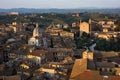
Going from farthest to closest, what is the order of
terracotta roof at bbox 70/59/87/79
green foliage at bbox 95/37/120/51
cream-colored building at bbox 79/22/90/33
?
cream-colored building at bbox 79/22/90/33, green foliage at bbox 95/37/120/51, terracotta roof at bbox 70/59/87/79

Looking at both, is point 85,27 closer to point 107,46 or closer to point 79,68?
point 107,46

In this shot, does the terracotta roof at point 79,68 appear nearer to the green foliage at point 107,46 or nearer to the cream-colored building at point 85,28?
the green foliage at point 107,46

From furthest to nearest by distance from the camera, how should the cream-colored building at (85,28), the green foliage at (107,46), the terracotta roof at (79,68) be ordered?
the cream-colored building at (85,28), the green foliage at (107,46), the terracotta roof at (79,68)

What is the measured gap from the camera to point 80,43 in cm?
5262

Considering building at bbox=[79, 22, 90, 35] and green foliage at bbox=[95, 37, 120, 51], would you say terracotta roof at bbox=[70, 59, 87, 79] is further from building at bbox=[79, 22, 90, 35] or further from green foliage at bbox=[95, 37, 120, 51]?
building at bbox=[79, 22, 90, 35]

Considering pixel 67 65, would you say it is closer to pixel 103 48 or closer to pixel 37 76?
pixel 37 76

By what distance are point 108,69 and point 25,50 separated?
44.5ft

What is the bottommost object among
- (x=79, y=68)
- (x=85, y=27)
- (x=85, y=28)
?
(x=85, y=28)

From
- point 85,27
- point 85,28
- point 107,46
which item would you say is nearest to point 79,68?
point 107,46

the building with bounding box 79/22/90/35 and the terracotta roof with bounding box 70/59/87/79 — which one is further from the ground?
the terracotta roof with bounding box 70/59/87/79

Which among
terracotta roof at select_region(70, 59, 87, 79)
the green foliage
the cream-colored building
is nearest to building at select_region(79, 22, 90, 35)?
the cream-colored building

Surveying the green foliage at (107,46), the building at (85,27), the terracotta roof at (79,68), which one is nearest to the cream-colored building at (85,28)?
the building at (85,27)

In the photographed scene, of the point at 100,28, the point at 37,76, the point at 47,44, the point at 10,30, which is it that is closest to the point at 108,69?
the point at 37,76

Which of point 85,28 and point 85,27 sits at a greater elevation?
point 85,27
